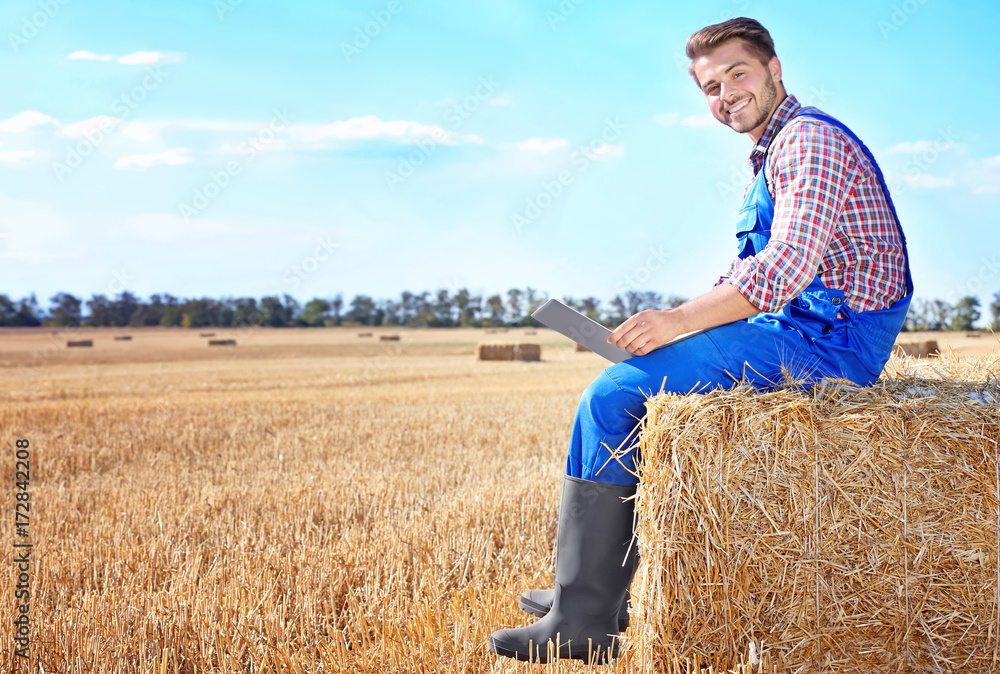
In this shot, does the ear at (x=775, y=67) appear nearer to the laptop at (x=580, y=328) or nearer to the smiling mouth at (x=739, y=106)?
the smiling mouth at (x=739, y=106)

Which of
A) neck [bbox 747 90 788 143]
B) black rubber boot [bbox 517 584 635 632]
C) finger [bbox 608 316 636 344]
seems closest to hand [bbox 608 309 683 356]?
finger [bbox 608 316 636 344]

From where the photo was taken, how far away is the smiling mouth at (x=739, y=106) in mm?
2751

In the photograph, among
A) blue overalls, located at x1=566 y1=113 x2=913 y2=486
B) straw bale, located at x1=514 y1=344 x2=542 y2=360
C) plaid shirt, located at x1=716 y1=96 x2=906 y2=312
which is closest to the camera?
plaid shirt, located at x1=716 y1=96 x2=906 y2=312

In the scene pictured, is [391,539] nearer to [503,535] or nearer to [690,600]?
[503,535]

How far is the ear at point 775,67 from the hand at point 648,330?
3.60 feet

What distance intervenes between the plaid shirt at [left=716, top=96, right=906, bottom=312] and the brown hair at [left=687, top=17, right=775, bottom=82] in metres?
0.31

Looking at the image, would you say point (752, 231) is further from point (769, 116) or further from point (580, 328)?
point (580, 328)

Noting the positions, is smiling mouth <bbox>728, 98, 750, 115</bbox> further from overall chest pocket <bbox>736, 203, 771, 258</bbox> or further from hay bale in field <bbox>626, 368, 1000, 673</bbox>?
hay bale in field <bbox>626, 368, 1000, 673</bbox>

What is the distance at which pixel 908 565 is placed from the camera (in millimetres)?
2449

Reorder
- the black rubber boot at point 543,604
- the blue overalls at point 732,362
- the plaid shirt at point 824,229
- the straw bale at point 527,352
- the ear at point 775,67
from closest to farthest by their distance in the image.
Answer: the plaid shirt at point 824,229, the blue overalls at point 732,362, the black rubber boot at point 543,604, the ear at point 775,67, the straw bale at point 527,352

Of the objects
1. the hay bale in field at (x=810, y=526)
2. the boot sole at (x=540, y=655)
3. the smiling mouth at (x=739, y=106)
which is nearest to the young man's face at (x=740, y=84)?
the smiling mouth at (x=739, y=106)

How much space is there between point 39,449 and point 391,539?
5.07 meters

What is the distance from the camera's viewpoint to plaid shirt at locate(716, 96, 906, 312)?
7.74 ft

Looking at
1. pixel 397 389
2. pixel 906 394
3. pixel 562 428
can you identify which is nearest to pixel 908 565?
pixel 906 394
